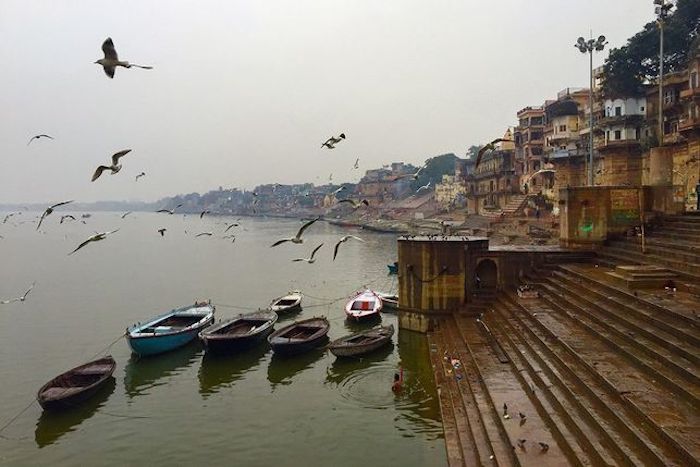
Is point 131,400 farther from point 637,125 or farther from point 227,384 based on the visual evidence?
point 637,125

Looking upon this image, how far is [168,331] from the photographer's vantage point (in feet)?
70.9

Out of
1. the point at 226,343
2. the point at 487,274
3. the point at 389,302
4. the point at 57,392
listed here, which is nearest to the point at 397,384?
the point at 487,274

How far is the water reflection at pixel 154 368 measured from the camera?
18297 millimetres

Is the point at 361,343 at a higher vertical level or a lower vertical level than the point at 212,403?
higher

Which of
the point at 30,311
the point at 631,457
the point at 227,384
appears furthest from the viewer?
the point at 30,311

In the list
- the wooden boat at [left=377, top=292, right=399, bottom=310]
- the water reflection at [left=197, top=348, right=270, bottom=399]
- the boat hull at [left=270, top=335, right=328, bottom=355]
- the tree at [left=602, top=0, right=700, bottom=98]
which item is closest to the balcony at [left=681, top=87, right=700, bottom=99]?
the tree at [left=602, top=0, right=700, bottom=98]

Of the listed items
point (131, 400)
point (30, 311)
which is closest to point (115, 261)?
point (30, 311)

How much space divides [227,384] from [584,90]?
185 ft

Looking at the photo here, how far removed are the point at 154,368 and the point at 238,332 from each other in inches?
147

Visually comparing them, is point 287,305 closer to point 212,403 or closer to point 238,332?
point 238,332

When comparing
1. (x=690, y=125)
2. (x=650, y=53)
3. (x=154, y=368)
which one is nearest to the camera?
(x=154, y=368)

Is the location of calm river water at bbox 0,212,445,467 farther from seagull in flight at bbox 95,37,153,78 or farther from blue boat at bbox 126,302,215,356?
seagull in flight at bbox 95,37,153,78

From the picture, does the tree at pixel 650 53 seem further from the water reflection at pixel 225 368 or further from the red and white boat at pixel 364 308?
the water reflection at pixel 225 368

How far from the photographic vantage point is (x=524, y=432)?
32.2 ft
